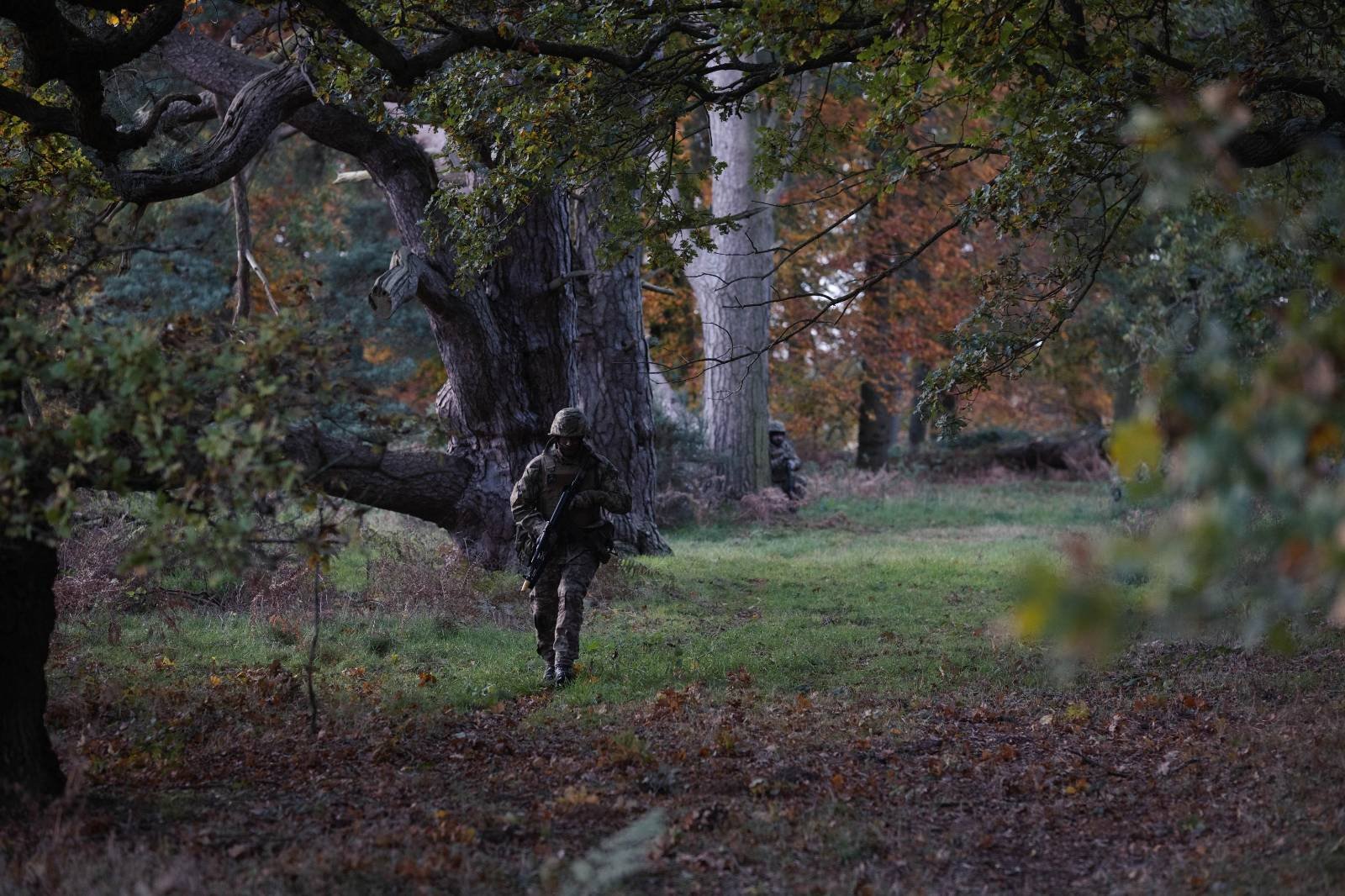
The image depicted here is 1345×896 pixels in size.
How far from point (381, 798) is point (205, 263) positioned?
25024 millimetres

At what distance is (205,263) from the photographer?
93.9 ft

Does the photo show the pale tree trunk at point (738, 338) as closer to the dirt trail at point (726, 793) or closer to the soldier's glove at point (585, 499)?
the soldier's glove at point (585, 499)

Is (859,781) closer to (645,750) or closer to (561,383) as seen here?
(645,750)

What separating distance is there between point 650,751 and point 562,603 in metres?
2.31

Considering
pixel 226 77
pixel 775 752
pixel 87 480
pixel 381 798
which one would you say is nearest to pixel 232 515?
pixel 87 480

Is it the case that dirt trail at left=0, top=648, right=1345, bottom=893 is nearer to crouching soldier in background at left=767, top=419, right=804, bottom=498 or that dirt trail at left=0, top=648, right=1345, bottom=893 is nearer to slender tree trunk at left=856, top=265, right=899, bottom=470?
crouching soldier in background at left=767, top=419, right=804, bottom=498

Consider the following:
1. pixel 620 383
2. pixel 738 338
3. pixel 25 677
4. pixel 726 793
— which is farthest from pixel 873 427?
pixel 25 677

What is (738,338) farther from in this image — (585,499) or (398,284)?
(585,499)

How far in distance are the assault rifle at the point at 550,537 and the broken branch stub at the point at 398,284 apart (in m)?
2.92

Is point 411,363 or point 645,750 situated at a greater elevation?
point 411,363

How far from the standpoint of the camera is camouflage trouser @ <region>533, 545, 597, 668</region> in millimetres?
9375

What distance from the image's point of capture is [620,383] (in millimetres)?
16719

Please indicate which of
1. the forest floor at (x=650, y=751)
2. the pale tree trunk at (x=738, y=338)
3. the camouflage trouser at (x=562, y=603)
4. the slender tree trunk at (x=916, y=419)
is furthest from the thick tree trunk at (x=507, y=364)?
the slender tree trunk at (x=916, y=419)

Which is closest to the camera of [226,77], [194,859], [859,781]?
[194,859]
